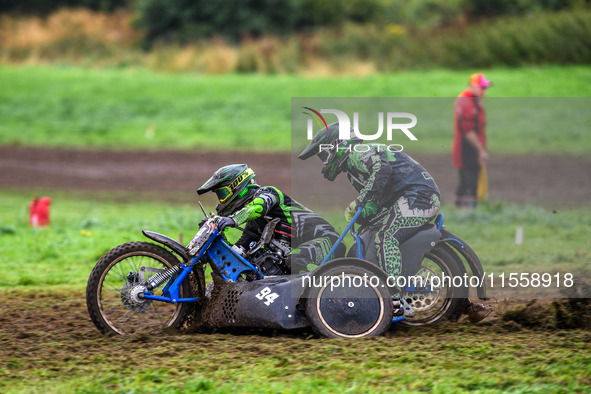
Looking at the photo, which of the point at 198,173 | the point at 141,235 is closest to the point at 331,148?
the point at 141,235

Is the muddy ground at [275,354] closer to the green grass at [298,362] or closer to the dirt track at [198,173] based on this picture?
the green grass at [298,362]

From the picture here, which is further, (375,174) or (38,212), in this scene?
(38,212)

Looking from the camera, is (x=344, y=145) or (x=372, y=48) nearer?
(x=344, y=145)

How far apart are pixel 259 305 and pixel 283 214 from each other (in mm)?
916

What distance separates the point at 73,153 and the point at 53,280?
11.3 metres

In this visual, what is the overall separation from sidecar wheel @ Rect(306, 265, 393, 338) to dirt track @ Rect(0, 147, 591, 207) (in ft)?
25.3

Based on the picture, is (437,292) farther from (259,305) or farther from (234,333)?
(234,333)

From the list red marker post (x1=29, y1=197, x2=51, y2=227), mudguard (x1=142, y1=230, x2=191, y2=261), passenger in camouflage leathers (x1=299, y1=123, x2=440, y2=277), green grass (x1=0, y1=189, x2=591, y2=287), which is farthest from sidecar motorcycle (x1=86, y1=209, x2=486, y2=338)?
red marker post (x1=29, y1=197, x2=51, y2=227)

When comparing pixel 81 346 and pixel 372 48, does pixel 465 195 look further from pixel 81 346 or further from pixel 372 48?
pixel 372 48

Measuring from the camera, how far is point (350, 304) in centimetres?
730

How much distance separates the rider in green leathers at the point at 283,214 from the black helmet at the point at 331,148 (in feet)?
1.53

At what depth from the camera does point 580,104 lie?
26.7 metres

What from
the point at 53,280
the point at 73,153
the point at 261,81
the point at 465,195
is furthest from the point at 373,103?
the point at 53,280

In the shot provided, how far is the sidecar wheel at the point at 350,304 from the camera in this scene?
287 inches
